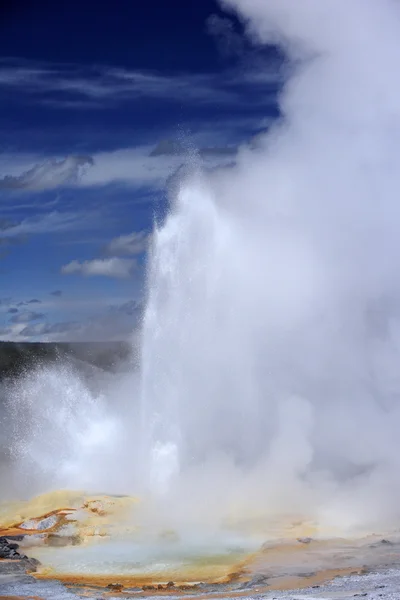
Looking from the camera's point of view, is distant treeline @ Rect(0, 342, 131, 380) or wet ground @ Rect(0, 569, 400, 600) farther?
distant treeline @ Rect(0, 342, 131, 380)

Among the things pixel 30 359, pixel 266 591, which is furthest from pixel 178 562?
pixel 30 359

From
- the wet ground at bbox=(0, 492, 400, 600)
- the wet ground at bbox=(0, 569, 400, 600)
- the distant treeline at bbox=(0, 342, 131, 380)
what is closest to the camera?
the wet ground at bbox=(0, 569, 400, 600)

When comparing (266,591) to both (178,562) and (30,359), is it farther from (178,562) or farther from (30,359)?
(30,359)

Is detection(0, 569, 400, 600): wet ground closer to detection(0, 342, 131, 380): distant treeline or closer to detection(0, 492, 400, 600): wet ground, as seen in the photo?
detection(0, 492, 400, 600): wet ground

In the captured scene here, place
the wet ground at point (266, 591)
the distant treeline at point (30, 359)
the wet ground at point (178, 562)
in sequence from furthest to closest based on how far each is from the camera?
the distant treeline at point (30, 359) → the wet ground at point (178, 562) → the wet ground at point (266, 591)

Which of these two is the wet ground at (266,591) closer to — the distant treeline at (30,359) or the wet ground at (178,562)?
the wet ground at (178,562)

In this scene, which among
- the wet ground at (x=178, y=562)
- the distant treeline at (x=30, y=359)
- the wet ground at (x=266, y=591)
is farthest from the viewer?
the distant treeline at (x=30, y=359)

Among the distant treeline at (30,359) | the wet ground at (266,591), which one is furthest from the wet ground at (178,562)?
the distant treeline at (30,359)

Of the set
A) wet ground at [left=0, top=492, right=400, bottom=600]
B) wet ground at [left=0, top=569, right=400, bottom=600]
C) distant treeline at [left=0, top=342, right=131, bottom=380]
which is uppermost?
distant treeline at [left=0, top=342, right=131, bottom=380]

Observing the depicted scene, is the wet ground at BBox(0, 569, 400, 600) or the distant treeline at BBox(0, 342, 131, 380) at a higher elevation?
the distant treeline at BBox(0, 342, 131, 380)

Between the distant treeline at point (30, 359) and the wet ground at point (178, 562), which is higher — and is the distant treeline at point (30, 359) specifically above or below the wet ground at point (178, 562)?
above

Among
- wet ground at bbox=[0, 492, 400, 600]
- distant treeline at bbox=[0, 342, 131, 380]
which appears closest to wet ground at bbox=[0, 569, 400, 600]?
wet ground at bbox=[0, 492, 400, 600]

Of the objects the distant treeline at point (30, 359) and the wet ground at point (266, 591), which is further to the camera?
the distant treeline at point (30, 359)

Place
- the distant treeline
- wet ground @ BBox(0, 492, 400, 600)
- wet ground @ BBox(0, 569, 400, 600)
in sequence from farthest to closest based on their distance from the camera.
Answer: the distant treeline → wet ground @ BBox(0, 492, 400, 600) → wet ground @ BBox(0, 569, 400, 600)
